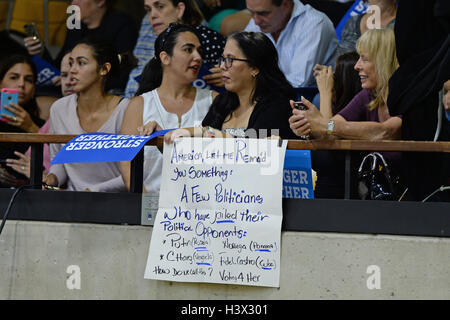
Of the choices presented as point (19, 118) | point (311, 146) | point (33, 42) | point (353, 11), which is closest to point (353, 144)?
point (311, 146)

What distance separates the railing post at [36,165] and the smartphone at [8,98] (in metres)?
1.72

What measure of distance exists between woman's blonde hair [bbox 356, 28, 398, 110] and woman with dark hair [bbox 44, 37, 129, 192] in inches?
68.3

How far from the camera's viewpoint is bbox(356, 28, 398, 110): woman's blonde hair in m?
4.70

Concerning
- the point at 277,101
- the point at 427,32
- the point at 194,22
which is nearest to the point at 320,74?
the point at 277,101

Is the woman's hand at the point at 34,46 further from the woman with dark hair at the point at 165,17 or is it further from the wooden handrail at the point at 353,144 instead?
the wooden handrail at the point at 353,144

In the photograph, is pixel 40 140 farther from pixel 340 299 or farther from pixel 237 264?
pixel 340 299

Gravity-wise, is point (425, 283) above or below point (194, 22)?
below

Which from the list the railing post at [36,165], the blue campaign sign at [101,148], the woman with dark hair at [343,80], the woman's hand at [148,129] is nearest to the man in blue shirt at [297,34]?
the woman with dark hair at [343,80]

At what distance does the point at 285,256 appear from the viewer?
398 cm

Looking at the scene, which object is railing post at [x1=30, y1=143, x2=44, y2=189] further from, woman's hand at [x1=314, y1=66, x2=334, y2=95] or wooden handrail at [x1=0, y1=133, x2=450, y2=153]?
woman's hand at [x1=314, y1=66, x2=334, y2=95]

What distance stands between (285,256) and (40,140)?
4.73 feet

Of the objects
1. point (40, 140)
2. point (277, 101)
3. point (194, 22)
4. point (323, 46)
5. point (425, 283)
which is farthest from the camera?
point (194, 22)

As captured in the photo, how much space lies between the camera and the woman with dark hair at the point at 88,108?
5.23 meters

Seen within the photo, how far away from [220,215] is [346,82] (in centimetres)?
165
